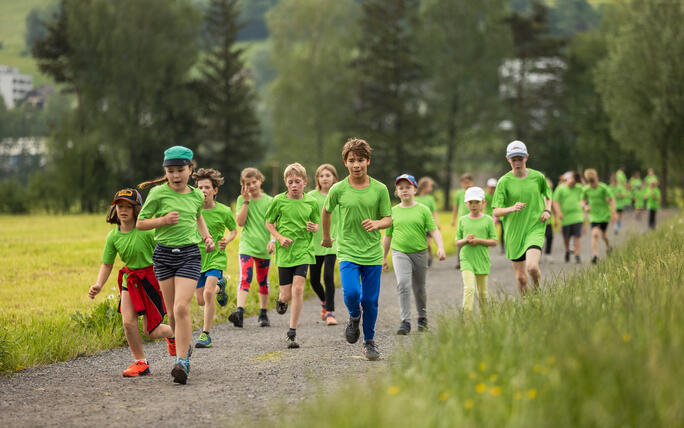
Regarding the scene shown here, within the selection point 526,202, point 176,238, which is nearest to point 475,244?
point 526,202

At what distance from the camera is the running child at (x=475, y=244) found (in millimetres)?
9664

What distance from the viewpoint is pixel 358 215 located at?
7762 mm

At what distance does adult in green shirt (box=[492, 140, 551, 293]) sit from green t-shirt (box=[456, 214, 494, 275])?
221mm

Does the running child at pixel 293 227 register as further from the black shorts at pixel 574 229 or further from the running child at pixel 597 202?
the running child at pixel 597 202

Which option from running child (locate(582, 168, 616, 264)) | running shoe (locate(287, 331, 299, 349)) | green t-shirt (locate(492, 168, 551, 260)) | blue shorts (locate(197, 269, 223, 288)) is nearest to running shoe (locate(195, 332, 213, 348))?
blue shorts (locate(197, 269, 223, 288))

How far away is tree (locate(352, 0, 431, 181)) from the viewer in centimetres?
5556

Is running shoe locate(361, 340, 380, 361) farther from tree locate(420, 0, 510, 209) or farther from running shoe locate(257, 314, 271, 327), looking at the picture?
tree locate(420, 0, 510, 209)

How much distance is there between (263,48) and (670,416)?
17775cm

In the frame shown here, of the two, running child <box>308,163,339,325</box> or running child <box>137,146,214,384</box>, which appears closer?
running child <box>137,146,214,384</box>

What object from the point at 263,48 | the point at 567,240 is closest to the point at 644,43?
the point at 567,240

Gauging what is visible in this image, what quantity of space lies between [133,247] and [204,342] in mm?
1923

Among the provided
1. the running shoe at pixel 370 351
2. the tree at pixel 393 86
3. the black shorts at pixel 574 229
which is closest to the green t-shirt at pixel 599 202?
the black shorts at pixel 574 229

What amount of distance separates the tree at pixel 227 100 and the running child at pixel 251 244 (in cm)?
4607

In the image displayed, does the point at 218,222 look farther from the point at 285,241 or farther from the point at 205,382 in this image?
the point at 205,382
